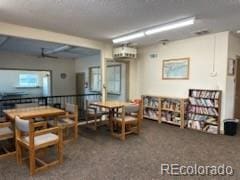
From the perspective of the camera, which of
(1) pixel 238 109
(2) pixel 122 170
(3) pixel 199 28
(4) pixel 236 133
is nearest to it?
(2) pixel 122 170

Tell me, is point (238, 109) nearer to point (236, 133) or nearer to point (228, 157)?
point (236, 133)

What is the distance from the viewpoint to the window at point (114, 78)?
22.7 feet

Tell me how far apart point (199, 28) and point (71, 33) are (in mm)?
3057

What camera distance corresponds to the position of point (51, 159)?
114 inches

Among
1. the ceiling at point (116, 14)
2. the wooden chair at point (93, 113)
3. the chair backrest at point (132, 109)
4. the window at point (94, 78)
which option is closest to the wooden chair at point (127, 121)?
the chair backrest at point (132, 109)

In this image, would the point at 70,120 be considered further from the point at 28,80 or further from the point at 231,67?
the point at 28,80

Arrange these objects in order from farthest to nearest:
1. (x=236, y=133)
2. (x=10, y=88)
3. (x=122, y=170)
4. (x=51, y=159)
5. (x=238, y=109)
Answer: (x=10, y=88), (x=238, y=109), (x=236, y=133), (x=51, y=159), (x=122, y=170)

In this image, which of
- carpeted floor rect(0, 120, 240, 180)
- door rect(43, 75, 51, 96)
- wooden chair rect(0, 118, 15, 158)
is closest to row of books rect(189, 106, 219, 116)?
carpeted floor rect(0, 120, 240, 180)

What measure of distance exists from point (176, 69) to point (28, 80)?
7.98m

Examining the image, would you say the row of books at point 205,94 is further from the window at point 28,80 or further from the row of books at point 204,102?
the window at point 28,80

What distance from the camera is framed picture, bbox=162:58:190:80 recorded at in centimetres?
495

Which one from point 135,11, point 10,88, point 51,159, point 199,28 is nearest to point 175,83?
point 199,28

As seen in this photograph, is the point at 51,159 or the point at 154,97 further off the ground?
the point at 154,97

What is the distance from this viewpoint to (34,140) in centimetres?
250
